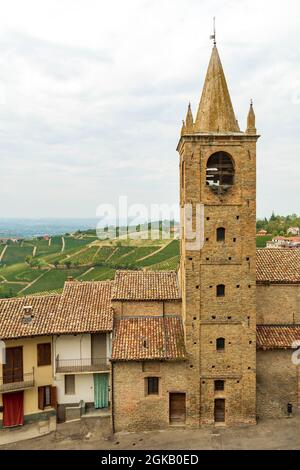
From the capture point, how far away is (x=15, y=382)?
2267 centimetres

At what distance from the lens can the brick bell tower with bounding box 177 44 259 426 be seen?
69.7 ft

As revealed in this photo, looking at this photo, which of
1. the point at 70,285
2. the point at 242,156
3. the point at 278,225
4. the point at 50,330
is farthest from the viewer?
the point at 278,225

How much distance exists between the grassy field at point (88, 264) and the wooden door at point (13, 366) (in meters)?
40.7

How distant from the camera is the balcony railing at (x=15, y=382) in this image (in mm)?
22172

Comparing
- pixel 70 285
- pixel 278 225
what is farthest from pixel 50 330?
pixel 278 225

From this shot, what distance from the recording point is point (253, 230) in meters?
21.2

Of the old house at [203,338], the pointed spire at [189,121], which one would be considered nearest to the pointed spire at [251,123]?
the old house at [203,338]

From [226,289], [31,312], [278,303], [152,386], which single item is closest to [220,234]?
[226,289]

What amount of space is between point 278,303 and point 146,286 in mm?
9042

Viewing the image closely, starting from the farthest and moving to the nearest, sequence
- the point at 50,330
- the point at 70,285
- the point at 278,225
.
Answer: the point at 278,225
the point at 70,285
the point at 50,330
